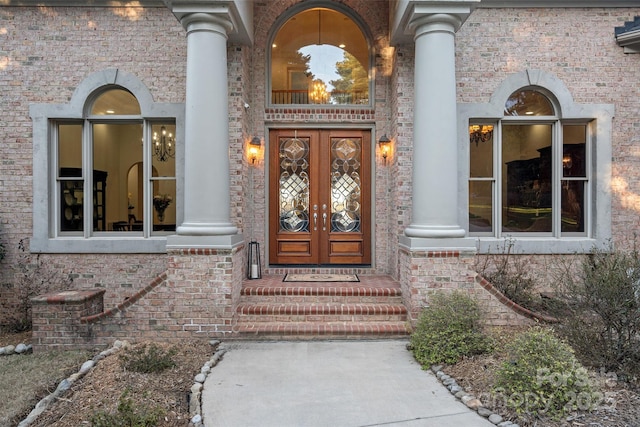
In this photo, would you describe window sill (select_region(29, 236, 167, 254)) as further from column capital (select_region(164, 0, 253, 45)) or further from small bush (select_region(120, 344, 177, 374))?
column capital (select_region(164, 0, 253, 45))

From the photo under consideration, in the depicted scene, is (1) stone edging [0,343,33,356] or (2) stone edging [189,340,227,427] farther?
(1) stone edging [0,343,33,356]

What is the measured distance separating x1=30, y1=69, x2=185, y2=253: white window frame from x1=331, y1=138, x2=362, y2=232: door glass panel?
2633 millimetres

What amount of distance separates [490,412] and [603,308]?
1.63m

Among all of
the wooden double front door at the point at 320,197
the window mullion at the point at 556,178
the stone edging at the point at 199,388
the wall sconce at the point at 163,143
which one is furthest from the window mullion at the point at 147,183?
the window mullion at the point at 556,178

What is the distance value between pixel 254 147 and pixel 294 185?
1007mm

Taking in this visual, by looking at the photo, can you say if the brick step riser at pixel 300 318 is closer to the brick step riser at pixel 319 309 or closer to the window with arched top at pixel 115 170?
the brick step riser at pixel 319 309

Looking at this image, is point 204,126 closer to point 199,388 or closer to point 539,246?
point 199,388

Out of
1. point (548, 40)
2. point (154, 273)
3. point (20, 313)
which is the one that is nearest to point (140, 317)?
point (154, 273)

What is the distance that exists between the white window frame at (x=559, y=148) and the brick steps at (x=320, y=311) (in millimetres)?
2096

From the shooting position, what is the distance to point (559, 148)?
6.68 metres

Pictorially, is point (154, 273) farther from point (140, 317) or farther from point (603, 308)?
point (603, 308)

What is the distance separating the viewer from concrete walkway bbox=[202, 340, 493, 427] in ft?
10.7

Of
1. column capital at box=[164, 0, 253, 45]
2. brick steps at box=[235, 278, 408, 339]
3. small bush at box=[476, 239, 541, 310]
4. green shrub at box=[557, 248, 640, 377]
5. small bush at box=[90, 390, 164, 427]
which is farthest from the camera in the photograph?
small bush at box=[476, 239, 541, 310]

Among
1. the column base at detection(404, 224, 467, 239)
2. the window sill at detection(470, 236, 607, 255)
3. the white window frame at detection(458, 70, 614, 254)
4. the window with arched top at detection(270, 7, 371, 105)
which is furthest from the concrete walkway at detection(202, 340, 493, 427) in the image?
the window with arched top at detection(270, 7, 371, 105)
